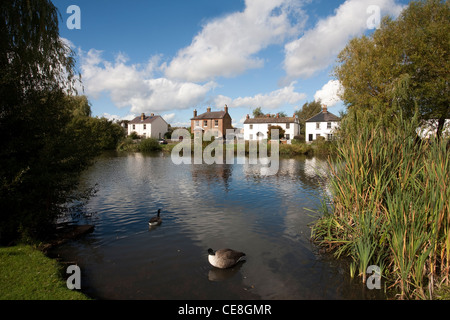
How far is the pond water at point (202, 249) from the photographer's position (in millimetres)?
6839

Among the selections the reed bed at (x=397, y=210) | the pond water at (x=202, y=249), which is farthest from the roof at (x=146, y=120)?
the reed bed at (x=397, y=210)

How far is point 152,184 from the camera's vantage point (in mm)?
20109

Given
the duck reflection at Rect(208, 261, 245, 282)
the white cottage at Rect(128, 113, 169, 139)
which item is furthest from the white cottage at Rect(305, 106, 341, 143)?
the duck reflection at Rect(208, 261, 245, 282)

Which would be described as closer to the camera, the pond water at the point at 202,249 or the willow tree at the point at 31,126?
the pond water at the point at 202,249

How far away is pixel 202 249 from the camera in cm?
923

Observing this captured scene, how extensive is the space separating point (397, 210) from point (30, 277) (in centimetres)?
906

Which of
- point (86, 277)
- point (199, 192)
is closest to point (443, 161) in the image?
point (86, 277)

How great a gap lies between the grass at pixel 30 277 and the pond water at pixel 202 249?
74cm

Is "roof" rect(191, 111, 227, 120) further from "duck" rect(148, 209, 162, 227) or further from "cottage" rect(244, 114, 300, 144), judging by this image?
"duck" rect(148, 209, 162, 227)

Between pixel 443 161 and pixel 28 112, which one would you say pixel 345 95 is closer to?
pixel 443 161

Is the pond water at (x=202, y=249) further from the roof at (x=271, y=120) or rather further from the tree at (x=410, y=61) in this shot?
the roof at (x=271, y=120)

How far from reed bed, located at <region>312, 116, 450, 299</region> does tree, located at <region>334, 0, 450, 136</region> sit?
1519cm

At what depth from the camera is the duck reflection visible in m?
7.39

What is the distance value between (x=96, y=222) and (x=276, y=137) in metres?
54.4
